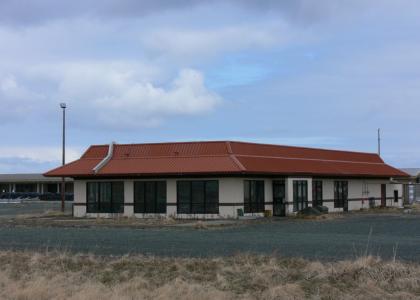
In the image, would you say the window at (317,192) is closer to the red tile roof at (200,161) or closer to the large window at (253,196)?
the red tile roof at (200,161)

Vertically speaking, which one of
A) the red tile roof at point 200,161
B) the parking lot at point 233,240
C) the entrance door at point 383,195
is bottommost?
the parking lot at point 233,240

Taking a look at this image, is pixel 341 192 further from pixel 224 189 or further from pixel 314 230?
pixel 314 230

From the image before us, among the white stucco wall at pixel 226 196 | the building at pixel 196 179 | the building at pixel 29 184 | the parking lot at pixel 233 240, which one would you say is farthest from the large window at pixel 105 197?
the building at pixel 29 184

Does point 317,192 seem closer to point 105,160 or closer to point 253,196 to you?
point 253,196

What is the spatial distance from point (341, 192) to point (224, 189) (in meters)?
12.8

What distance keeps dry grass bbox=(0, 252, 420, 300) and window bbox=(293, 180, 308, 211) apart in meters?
23.6

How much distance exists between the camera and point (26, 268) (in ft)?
49.0

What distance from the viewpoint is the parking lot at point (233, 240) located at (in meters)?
18.5

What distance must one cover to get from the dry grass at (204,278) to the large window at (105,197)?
23.0m

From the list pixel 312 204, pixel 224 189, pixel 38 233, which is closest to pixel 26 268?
pixel 38 233

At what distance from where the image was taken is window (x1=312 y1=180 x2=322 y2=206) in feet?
140

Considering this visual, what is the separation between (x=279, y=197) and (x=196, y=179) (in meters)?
5.44

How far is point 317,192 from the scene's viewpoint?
142ft

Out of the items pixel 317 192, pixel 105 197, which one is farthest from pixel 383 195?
pixel 105 197
